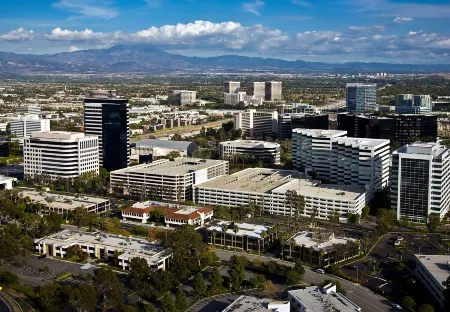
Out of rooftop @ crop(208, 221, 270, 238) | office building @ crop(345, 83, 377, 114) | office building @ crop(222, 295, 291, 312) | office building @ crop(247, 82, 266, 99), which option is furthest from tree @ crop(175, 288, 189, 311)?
office building @ crop(247, 82, 266, 99)

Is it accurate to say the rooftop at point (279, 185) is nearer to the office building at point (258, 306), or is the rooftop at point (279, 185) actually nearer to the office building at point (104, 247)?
the office building at point (104, 247)

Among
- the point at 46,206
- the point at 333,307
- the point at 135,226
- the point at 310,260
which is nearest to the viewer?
the point at 333,307

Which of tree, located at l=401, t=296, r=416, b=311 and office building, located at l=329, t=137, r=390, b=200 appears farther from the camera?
office building, located at l=329, t=137, r=390, b=200

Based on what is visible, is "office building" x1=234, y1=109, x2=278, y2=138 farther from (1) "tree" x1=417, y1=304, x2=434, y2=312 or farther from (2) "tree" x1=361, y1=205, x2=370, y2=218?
(1) "tree" x1=417, y1=304, x2=434, y2=312

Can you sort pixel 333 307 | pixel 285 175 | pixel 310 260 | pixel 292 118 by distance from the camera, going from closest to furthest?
pixel 333 307
pixel 310 260
pixel 285 175
pixel 292 118

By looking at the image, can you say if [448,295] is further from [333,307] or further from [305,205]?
[305,205]

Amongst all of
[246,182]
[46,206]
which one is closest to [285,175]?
[246,182]

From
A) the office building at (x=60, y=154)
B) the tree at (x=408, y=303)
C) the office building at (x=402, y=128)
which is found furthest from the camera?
the office building at (x=402, y=128)

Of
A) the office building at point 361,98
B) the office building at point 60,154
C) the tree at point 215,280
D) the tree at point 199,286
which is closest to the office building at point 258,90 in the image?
the office building at point 361,98
